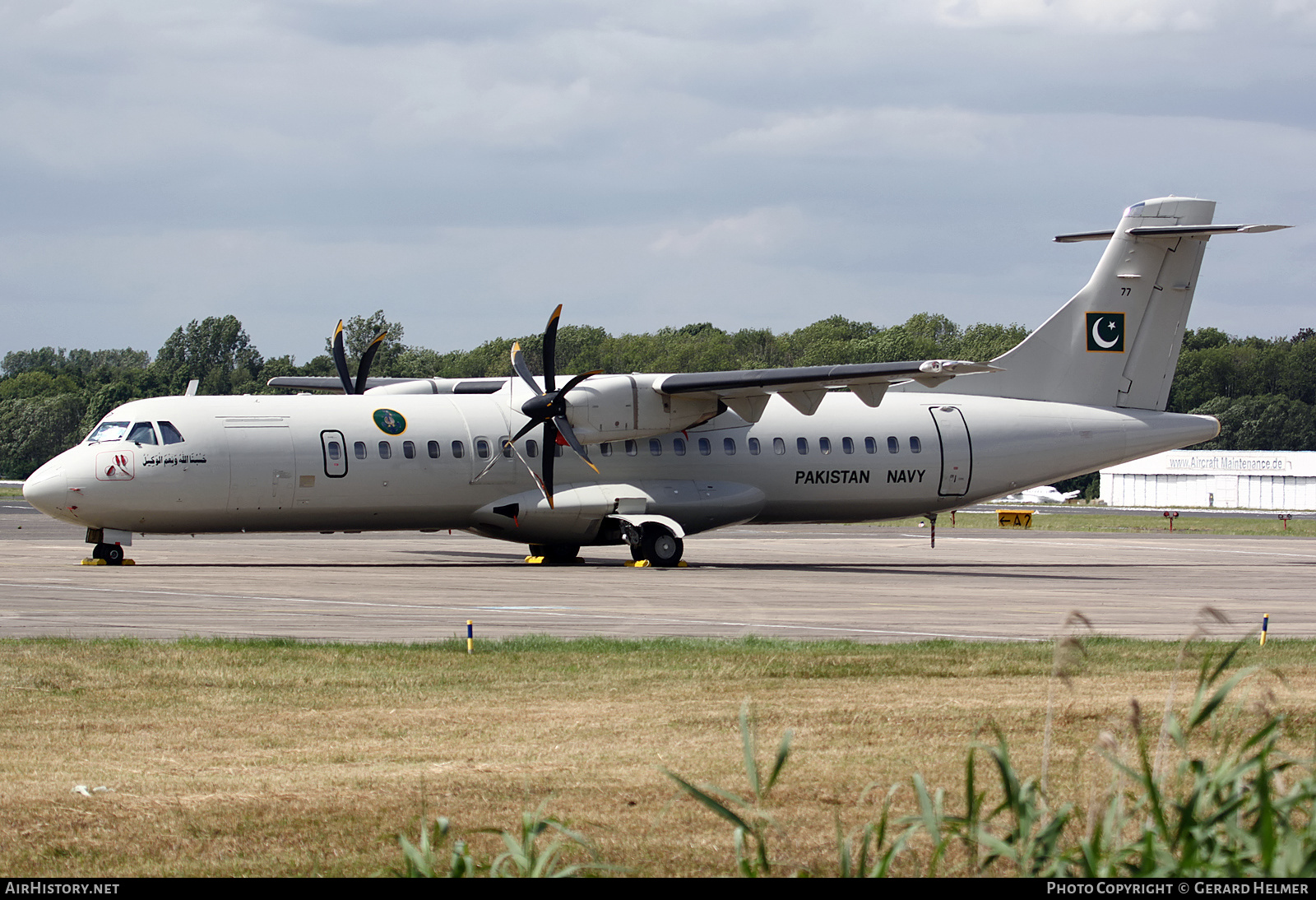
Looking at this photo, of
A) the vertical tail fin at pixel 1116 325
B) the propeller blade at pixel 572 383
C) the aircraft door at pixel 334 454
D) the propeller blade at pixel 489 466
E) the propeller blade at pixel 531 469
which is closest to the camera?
the aircraft door at pixel 334 454

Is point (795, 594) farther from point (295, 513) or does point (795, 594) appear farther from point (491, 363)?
point (491, 363)

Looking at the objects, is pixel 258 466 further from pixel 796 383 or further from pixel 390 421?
pixel 796 383

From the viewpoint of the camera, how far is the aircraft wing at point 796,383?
93.5 feet

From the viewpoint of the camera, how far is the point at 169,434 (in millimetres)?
28000

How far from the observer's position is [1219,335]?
14675cm

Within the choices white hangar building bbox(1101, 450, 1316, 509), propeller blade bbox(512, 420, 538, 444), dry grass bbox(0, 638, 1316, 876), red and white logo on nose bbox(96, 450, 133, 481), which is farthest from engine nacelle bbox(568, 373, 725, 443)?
white hangar building bbox(1101, 450, 1316, 509)

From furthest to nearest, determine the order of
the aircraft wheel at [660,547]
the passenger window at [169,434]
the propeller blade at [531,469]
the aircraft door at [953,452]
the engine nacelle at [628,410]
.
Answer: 1. the aircraft door at [953,452]
2. the aircraft wheel at [660,547]
3. the propeller blade at [531,469]
4. the engine nacelle at [628,410]
5. the passenger window at [169,434]

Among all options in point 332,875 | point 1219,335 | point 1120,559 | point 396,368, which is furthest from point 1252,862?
point 1219,335

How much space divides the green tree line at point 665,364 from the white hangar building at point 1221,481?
17244mm

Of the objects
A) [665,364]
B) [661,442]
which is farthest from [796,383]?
[665,364]

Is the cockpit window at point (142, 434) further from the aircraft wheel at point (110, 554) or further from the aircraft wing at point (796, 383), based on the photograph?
the aircraft wing at point (796, 383)

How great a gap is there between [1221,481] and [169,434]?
81156mm

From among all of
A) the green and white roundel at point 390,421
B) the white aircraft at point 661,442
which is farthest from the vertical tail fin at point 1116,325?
the green and white roundel at point 390,421

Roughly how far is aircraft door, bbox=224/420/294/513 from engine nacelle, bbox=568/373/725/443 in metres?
5.90
